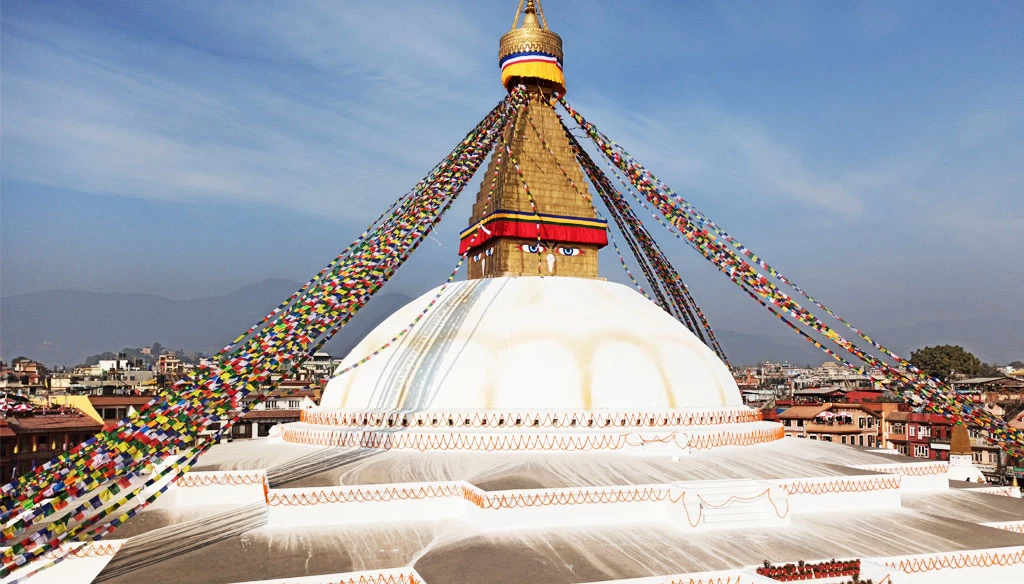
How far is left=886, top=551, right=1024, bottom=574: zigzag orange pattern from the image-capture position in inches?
322

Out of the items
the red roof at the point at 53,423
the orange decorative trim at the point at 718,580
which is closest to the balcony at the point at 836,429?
the orange decorative trim at the point at 718,580

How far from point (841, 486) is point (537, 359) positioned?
493 centimetres

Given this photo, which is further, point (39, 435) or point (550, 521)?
A: point (39, 435)

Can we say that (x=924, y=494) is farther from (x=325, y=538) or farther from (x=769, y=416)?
(x=769, y=416)

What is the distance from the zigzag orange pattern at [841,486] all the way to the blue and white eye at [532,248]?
6940mm

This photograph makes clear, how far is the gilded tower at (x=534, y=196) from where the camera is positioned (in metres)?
15.1

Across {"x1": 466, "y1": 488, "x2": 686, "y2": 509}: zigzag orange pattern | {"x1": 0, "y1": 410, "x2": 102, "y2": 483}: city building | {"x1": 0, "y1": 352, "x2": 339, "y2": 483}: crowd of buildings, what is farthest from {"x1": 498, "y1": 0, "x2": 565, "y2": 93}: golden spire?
{"x1": 0, "y1": 410, "x2": 102, "y2": 483}: city building

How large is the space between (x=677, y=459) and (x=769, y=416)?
2936 centimetres

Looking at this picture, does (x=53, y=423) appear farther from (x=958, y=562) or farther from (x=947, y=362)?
(x=947, y=362)

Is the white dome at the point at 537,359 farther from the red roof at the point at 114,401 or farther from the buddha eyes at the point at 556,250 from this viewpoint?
the red roof at the point at 114,401

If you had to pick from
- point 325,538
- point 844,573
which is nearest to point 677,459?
point 844,573

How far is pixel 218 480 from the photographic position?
11023 millimetres

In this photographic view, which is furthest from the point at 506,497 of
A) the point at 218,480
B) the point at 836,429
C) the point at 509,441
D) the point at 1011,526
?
the point at 836,429

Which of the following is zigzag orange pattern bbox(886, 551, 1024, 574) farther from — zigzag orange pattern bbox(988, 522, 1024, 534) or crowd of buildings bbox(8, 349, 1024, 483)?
crowd of buildings bbox(8, 349, 1024, 483)
